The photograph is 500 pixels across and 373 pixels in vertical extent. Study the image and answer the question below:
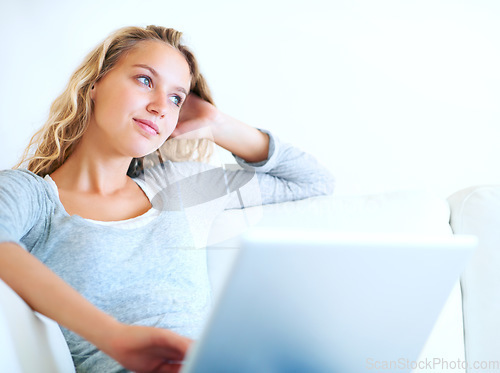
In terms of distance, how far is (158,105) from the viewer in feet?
4.11

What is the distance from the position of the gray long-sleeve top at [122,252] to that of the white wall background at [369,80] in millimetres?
590

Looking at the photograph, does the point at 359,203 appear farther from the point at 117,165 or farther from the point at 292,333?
the point at 292,333

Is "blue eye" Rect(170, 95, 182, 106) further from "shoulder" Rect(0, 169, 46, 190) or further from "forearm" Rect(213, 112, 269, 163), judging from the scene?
"shoulder" Rect(0, 169, 46, 190)

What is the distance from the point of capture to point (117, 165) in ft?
4.27

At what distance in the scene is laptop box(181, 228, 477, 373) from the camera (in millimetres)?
503

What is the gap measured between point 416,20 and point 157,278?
136 centimetres

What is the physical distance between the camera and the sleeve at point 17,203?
88 cm

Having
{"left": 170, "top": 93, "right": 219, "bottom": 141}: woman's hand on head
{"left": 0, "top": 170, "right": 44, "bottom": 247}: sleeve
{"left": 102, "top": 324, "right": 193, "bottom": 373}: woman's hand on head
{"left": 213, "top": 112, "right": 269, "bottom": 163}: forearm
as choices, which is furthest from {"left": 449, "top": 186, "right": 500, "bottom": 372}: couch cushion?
{"left": 0, "top": 170, "right": 44, "bottom": 247}: sleeve

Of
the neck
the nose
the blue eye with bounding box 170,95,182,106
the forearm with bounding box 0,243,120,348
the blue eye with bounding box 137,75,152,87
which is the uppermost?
the blue eye with bounding box 137,75,152,87

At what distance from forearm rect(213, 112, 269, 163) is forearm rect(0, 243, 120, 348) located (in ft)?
2.47

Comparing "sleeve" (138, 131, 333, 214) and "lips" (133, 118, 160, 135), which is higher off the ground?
"lips" (133, 118, 160, 135)

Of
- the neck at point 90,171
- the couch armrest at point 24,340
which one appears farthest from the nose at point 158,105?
the couch armrest at point 24,340

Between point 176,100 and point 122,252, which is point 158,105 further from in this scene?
point 122,252

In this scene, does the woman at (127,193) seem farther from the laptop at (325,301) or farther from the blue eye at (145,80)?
the laptop at (325,301)
